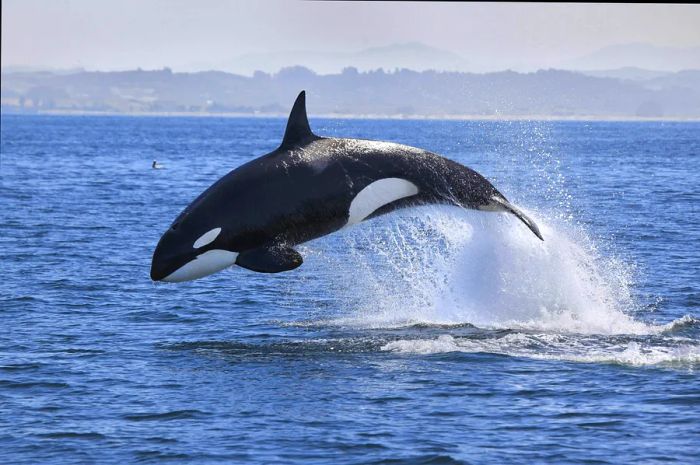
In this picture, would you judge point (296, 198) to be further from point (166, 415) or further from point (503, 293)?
point (503, 293)

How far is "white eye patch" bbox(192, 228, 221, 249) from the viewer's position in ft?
57.8

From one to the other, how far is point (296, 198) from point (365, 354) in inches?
126

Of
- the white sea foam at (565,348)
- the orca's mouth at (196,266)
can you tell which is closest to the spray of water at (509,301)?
the white sea foam at (565,348)

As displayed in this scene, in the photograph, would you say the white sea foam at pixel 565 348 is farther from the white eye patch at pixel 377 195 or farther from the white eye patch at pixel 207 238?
the white eye patch at pixel 207 238

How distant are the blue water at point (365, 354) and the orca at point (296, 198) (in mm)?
894

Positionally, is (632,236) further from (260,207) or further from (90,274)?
(260,207)

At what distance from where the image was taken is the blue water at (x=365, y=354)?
14875mm

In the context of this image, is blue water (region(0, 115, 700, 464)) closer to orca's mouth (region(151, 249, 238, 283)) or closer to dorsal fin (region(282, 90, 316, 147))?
orca's mouth (region(151, 249, 238, 283))

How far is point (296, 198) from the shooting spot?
18078mm

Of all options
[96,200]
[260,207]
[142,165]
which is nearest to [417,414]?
[260,207]

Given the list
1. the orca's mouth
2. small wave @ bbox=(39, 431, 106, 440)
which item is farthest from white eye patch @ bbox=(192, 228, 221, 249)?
small wave @ bbox=(39, 431, 106, 440)

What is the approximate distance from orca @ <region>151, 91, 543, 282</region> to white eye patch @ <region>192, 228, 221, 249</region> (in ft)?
0.05

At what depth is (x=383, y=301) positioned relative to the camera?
83.8ft

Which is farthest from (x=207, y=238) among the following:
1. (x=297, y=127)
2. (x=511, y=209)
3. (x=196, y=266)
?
(x=511, y=209)
